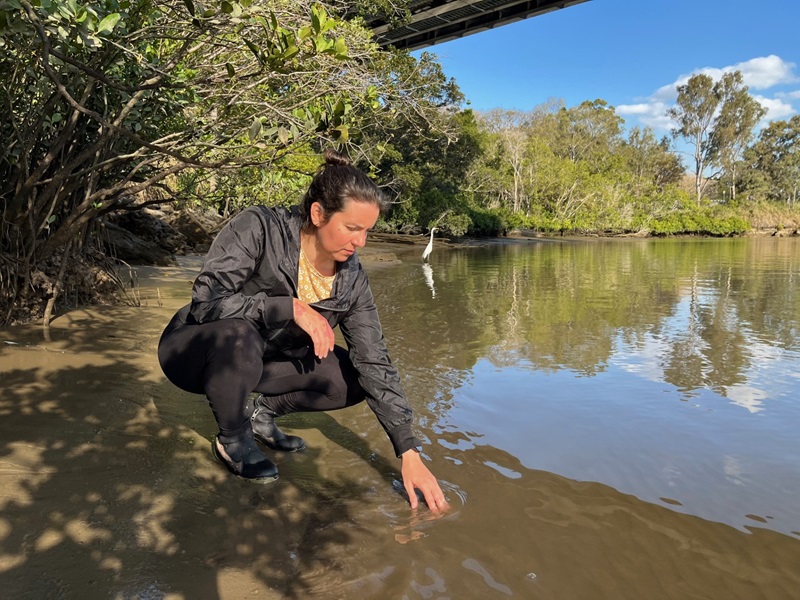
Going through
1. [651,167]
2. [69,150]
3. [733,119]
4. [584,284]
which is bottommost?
[584,284]

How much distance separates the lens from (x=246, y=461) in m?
2.24

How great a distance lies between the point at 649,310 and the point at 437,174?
707 inches

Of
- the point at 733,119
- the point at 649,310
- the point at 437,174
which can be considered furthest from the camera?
the point at 733,119

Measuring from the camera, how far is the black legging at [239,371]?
7.22 feet

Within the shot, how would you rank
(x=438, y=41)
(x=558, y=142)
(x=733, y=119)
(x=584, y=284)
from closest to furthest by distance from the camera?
(x=584, y=284) < (x=438, y=41) < (x=558, y=142) < (x=733, y=119)

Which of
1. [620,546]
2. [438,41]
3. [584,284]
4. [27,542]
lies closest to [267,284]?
[27,542]

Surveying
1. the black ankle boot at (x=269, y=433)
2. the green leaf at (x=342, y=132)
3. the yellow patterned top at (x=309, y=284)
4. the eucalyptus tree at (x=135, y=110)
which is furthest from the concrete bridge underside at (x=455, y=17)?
the black ankle boot at (x=269, y=433)

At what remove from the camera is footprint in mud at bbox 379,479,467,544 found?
1953mm

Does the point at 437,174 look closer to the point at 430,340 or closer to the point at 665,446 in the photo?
the point at 430,340

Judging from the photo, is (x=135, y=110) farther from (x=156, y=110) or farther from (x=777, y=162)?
(x=777, y=162)

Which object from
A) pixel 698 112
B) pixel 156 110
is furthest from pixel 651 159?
pixel 156 110

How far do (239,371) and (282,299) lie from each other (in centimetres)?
32

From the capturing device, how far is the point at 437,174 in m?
24.2

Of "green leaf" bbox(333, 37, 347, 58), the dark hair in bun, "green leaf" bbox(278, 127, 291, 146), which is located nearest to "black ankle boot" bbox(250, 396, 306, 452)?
the dark hair in bun
